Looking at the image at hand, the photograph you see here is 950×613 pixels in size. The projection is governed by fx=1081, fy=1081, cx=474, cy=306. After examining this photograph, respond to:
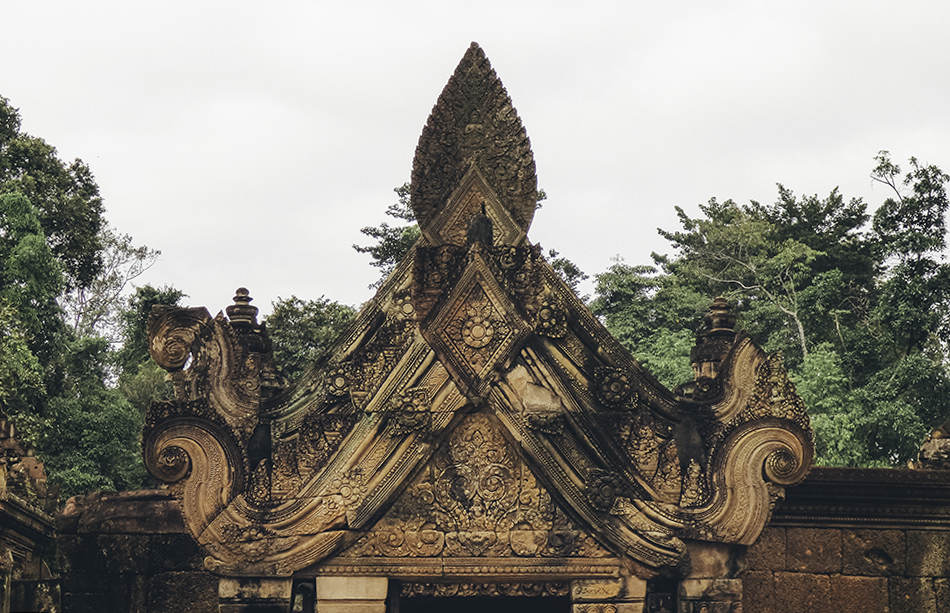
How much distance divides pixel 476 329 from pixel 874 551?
4152mm

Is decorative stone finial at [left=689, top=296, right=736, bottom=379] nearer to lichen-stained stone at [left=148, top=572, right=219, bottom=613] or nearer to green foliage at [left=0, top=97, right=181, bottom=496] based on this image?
lichen-stained stone at [left=148, top=572, right=219, bottom=613]

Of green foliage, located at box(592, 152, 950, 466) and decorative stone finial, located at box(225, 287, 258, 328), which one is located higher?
green foliage, located at box(592, 152, 950, 466)

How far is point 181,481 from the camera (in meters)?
6.75

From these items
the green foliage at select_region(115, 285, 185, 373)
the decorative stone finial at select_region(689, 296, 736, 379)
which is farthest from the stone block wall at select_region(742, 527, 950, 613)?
the green foliage at select_region(115, 285, 185, 373)

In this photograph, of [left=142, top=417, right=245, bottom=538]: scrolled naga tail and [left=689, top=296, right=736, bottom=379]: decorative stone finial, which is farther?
[left=689, top=296, right=736, bottom=379]: decorative stone finial

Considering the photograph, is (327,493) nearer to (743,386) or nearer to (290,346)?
(743,386)

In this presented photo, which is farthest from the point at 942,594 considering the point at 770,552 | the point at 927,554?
the point at 770,552

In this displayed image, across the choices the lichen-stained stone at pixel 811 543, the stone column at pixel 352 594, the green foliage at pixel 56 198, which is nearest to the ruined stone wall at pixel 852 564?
the lichen-stained stone at pixel 811 543

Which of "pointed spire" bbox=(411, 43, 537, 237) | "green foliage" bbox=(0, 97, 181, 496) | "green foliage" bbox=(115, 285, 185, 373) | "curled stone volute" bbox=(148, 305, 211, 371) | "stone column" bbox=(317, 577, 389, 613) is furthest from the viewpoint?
"green foliage" bbox=(115, 285, 185, 373)

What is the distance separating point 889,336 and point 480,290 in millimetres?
24411

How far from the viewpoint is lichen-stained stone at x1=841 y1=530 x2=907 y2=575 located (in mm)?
8727

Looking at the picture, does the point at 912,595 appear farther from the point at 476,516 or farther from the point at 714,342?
the point at 476,516

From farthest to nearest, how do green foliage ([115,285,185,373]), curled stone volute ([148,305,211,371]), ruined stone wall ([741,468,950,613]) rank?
1. green foliage ([115,285,185,373])
2. ruined stone wall ([741,468,950,613])
3. curled stone volute ([148,305,211,371])

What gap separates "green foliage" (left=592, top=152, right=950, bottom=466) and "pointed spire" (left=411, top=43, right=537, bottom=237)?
12.7m
